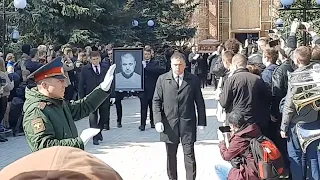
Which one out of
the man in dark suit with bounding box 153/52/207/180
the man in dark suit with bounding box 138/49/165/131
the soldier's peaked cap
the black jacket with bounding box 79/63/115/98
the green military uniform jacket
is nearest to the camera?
the green military uniform jacket

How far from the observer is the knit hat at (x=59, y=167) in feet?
4.45

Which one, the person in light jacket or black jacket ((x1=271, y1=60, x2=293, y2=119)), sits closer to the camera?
black jacket ((x1=271, y1=60, x2=293, y2=119))

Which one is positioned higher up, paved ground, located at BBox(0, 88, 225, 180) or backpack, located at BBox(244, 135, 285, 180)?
backpack, located at BBox(244, 135, 285, 180)

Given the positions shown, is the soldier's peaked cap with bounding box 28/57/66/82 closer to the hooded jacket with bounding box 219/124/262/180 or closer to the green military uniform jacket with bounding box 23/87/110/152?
the green military uniform jacket with bounding box 23/87/110/152

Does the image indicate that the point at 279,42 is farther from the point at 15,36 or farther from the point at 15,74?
the point at 15,36

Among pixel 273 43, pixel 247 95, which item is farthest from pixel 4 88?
pixel 247 95

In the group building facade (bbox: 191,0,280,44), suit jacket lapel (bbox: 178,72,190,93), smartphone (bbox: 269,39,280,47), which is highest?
building facade (bbox: 191,0,280,44)

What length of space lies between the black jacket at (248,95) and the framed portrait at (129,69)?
5478 mm

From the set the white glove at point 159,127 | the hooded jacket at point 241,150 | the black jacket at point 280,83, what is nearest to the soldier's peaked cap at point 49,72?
the hooded jacket at point 241,150

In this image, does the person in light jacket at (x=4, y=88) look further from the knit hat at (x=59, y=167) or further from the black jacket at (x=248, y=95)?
the knit hat at (x=59, y=167)

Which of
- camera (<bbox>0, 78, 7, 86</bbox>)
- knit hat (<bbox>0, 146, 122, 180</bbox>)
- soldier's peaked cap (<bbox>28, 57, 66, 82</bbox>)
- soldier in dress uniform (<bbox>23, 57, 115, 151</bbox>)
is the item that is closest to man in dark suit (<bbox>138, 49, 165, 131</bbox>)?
camera (<bbox>0, 78, 7, 86</bbox>)

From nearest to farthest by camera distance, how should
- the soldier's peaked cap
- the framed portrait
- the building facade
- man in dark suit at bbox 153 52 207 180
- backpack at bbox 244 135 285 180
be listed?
the soldier's peaked cap < backpack at bbox 244 135 285 180 < man in dark suit at bbox 153 52 207 180 < the framed portrait < the building facade

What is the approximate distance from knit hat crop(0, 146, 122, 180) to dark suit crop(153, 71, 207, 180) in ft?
18.0

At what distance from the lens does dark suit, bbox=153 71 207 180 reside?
6973mm
